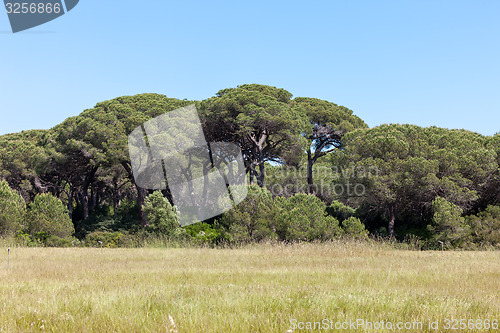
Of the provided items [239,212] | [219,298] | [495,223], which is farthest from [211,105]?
[219,298]

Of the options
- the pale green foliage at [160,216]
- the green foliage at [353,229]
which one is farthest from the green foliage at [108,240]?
the green foliage at [353,229]

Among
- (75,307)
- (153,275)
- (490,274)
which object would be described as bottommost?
(490,274)

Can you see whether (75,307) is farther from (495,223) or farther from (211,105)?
(211,105)

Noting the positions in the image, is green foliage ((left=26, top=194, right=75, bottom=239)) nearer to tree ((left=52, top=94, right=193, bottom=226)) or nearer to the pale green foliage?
the pale green foliage

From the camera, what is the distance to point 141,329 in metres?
4.02

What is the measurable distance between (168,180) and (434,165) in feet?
67.2

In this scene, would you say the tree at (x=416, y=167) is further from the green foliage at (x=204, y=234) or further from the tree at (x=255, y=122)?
the green foliage at (x=204, y=234)

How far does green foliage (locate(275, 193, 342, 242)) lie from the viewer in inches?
711

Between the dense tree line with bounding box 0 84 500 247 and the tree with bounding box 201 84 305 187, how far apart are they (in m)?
0.10

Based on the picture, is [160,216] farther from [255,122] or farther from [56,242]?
[255,122]

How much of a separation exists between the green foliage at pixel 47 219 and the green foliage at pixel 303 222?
12.0 m

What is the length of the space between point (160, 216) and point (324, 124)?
20622 mm

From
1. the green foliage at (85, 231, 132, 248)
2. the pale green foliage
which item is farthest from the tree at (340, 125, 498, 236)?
the green foliage at (85, 231, 132, 248)

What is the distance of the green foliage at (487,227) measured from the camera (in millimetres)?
19281
